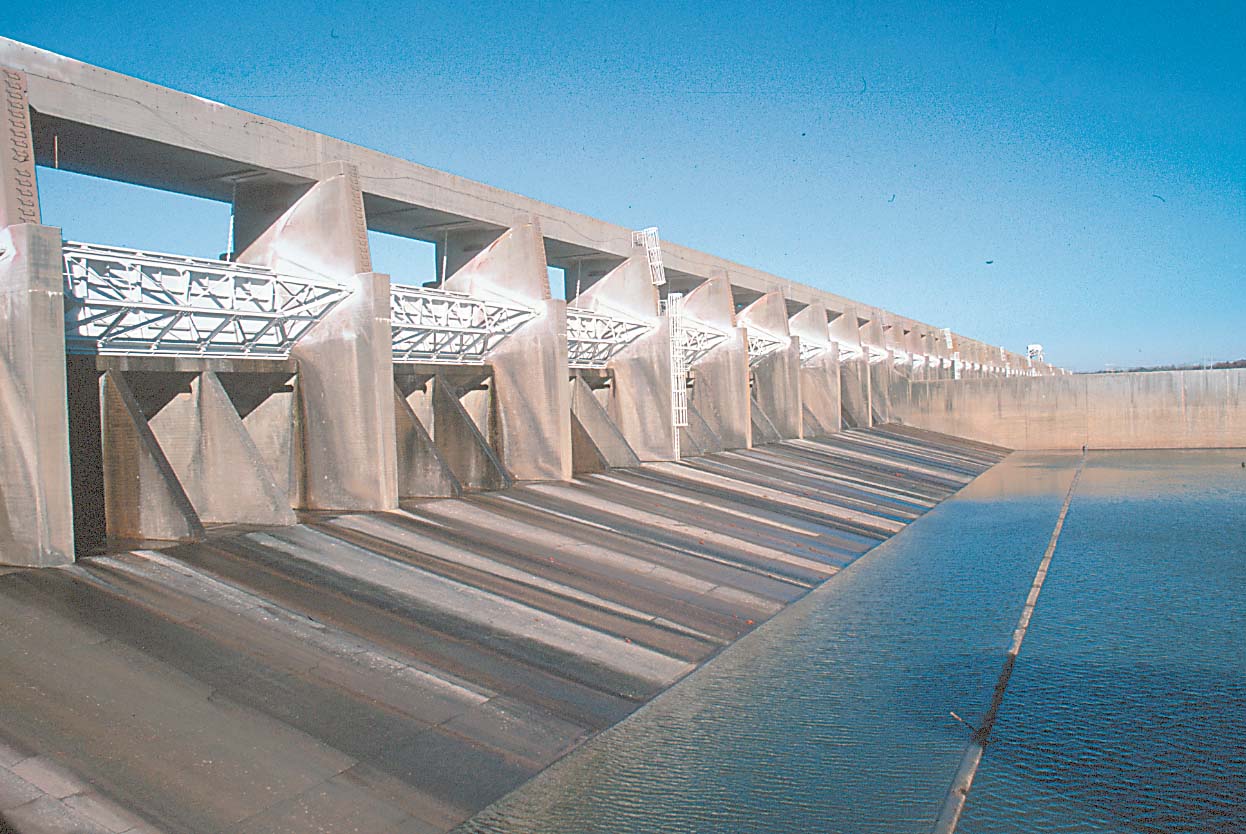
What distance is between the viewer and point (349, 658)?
947 cm

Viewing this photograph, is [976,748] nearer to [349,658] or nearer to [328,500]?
[349,658]

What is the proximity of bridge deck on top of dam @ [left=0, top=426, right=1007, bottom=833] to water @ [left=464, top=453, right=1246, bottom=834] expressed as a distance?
65cm

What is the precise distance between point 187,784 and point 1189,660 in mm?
11279

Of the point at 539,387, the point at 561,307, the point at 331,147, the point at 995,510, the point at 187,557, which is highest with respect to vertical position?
the point at 331,147

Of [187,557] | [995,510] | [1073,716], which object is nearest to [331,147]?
[187,557]

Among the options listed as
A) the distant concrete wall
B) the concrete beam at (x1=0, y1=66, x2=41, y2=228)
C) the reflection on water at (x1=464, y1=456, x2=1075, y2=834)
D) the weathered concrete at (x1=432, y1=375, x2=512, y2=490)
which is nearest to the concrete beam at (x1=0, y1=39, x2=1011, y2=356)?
the concrete beam at (x1=0, y1=66, x2=41, y2=228)

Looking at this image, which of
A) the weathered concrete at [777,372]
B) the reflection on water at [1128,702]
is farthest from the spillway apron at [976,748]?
the weathered concrete at [777,372]

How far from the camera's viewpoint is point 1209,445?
139 feet

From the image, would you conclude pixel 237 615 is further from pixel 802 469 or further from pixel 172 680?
pixel 802 469

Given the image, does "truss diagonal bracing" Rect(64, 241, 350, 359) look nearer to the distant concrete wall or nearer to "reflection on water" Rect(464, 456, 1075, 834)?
"reflection on water" Rect(464, 456, 1075, 834)

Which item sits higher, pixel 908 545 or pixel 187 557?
pixel 187 557

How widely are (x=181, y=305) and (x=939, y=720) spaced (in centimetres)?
1112

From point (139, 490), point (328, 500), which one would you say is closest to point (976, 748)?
point (139, 490)

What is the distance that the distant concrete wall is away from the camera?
42.4m
